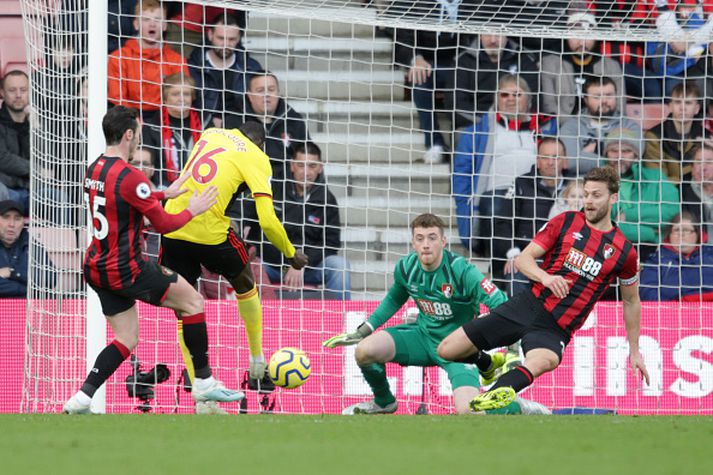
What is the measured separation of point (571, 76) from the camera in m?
10.9

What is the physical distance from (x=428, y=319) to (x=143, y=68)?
3.21 m

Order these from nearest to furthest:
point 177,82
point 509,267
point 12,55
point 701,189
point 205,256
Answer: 1. point 205,256
2. point 177,82
3. point 509,267
4. point 701,189
5. point 12,55

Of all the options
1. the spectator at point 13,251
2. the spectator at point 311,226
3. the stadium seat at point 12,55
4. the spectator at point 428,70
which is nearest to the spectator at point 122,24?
the stadium seat at point 12,55

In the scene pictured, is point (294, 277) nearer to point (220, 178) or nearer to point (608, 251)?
point (220, 178)

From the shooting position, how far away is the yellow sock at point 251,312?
8.04 m

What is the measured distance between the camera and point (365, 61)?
11.0 meters

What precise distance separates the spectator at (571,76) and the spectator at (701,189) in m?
0.83

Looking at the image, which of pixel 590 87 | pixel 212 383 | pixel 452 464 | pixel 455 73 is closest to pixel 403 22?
pixel 455 73

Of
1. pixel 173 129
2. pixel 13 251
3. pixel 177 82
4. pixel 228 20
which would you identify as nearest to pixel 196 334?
pixel 173 129

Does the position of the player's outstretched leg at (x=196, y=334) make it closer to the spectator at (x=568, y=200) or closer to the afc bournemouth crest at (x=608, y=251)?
the afc bournemouth crest at (x=608, y=251)

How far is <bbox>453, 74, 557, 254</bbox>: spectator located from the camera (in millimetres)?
10406

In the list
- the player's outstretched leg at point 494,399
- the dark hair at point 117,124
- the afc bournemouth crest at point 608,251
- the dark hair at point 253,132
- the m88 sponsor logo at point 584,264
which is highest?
the dark hair at point 253,132

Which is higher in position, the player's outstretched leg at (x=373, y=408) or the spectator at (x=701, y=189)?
the spectator at (x=701, y=189)

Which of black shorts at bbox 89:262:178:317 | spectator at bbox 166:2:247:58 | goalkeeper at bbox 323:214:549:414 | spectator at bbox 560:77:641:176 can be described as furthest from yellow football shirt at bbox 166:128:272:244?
spectator at bbox 560:77:641:176
